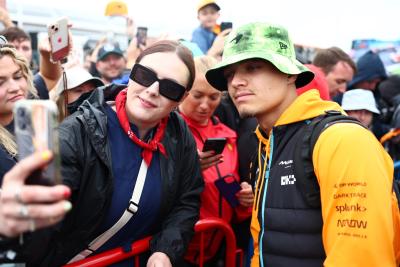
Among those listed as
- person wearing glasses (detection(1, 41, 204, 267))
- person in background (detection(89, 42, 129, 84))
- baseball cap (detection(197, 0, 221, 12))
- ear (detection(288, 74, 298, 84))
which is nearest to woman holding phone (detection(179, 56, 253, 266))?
person wearing glasses (detection(1, 41, 204, 267))

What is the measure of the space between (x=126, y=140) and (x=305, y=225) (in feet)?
3.27

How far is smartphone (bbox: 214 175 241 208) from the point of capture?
2.69m

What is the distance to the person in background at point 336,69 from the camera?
14.4ft

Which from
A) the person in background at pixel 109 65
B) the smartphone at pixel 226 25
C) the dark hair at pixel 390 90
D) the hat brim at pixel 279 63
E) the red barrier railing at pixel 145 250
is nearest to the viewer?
the hat brim at pixel 279 63

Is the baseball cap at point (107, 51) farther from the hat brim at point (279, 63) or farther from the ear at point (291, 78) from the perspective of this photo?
the ear at point (291, 78)

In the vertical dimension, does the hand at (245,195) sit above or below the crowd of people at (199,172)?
below

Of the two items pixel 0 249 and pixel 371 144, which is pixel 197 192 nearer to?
pixel 371 144

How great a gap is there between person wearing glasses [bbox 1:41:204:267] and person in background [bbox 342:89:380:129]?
2266 mm

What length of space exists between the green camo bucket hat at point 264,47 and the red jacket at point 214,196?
95 cm

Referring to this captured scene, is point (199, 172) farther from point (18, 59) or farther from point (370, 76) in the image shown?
point (370, 76)

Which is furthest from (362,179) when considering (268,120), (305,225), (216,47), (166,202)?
(216,47)

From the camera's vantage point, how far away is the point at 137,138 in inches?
84.4

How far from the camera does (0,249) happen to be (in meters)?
1.16

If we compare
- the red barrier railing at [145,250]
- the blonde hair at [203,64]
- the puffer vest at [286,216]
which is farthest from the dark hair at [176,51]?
the red barrier railing at [145,250]
